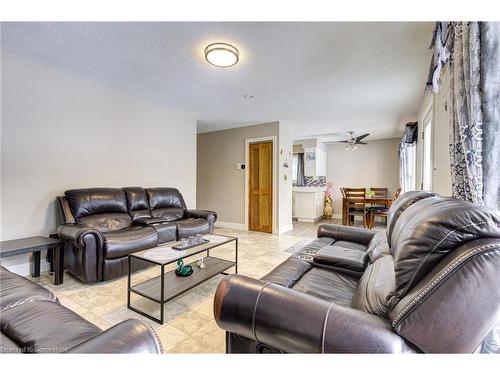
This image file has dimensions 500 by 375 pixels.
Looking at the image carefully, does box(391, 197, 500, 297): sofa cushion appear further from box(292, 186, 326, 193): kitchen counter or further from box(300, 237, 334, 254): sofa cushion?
box(292, 186, 326, 193): kitchen counter

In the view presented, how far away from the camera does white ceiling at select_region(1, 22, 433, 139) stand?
201 cm

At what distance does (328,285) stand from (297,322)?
0.70 m

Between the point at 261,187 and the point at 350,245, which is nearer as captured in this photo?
the point at 350,245

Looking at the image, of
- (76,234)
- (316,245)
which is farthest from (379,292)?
(76,234)

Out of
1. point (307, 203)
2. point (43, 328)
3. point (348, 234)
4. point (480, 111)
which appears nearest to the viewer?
point (43, 328)

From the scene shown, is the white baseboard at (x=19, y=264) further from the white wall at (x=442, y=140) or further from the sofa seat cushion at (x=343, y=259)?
the white wall at (x=442, y=140)

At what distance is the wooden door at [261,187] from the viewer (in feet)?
16.6

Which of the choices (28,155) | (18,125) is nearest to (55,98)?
(18,125)

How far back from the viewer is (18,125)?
256cm

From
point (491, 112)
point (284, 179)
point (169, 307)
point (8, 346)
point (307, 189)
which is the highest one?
point (491, 112)

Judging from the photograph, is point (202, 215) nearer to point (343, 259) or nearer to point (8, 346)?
point (343, 259)

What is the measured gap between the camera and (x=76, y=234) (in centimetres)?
231
